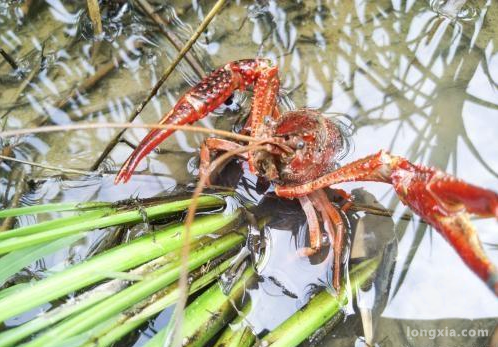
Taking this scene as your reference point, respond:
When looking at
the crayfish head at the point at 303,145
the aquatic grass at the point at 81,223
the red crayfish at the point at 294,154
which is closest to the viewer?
the aquatic grass at the point at 81,223

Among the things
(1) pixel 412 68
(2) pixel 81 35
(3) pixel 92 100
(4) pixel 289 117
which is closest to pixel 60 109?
(3) pixel 92 100

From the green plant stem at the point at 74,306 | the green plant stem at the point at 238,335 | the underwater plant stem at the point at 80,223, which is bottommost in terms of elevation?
the green plant stem at the point at 238,335

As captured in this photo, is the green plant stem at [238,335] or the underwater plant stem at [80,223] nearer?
the underwater plant stem at [80,223]

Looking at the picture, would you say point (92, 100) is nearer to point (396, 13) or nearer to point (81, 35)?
point (81, 35)

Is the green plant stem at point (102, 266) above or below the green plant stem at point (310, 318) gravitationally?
above

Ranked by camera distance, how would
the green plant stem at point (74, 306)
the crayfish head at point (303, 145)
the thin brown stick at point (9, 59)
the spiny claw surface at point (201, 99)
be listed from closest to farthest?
the green plant stem at point (74, 306) → the spiny claw surface at point (201, 99) → the crayfish head at point (303, 145) → the thin brown stick at point (9, 59)

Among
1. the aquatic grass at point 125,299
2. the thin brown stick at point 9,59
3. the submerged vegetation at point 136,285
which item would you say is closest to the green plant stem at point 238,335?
the submerged vegetation at point 136,285

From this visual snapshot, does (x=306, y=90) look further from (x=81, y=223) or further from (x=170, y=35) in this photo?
(x=81, y=223)

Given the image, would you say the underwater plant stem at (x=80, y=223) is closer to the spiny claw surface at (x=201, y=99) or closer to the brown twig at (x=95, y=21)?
the spiny claw surface at (x=201, y=99)

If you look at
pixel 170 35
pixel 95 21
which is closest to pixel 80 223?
pixel 170 35
